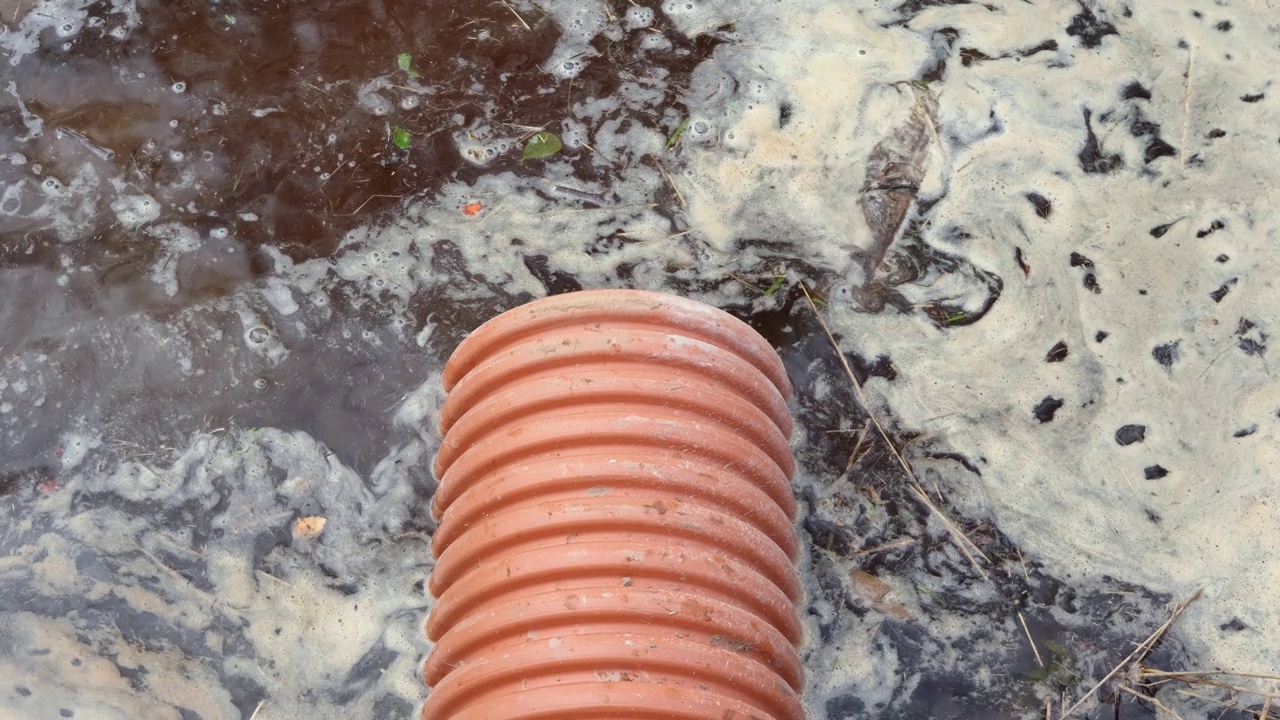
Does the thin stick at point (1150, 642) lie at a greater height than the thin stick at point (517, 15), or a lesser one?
lesser

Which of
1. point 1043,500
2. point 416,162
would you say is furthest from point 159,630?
point 1043,500

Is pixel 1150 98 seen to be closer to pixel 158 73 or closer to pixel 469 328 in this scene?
pixel 469 328

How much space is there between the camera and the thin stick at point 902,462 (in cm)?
254

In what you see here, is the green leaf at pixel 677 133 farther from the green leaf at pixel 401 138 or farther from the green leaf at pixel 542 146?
the green leaf at pixel 401 138

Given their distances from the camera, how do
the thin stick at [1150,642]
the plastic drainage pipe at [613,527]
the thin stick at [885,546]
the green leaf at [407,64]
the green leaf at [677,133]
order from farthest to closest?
1. the green leaf at [407,64]
2. the green leaf at [677,133]
3. the thin stick at [885,546]
4. the thin stick at [1150,642]
5. the plastic drainage pipe at [613,527]

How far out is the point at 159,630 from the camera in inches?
100

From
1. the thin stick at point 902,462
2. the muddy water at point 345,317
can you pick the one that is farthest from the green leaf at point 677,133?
the thin stick at point 902,462

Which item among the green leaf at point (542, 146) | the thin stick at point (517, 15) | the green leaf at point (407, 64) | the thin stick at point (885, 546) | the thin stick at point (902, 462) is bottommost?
the thin stick at point (885, 546)

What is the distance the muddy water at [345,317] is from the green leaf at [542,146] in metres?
0.03

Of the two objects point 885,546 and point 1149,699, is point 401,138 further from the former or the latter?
point 1149,699

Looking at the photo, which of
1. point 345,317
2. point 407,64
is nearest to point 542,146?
point 407,64

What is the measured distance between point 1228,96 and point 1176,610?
1.46 m

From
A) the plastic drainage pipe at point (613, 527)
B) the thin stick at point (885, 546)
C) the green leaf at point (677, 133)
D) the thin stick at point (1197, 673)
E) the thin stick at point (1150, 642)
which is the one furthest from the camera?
the green leaf at point (677, 133)

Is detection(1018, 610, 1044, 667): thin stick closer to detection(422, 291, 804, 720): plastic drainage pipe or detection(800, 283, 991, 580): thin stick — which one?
detection(800, 283, 991, 580): thin stick
